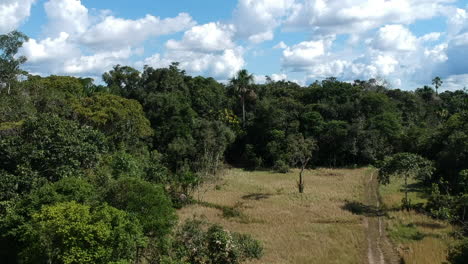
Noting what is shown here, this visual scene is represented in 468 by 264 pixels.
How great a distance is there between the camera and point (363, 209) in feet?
92.8

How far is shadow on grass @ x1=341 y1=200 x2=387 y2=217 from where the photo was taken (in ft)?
89.1

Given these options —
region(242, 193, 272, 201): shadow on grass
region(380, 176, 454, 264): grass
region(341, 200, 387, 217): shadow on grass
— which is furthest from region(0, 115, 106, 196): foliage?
region(341, 200, 387, 217): shadow on grass

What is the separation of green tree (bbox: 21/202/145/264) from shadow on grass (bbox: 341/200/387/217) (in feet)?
61.0

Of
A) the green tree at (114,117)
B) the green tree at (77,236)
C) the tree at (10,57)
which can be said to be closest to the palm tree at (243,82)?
the green tree at (114,117)

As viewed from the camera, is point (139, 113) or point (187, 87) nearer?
point (139, 113)

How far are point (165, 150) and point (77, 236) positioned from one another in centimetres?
3038

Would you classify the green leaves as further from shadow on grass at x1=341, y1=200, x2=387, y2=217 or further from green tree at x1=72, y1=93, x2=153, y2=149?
green tree at x1=72, y1=93, x2=153, y2=149

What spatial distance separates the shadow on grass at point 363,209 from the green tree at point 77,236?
1859cm

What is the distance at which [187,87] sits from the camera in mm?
55719

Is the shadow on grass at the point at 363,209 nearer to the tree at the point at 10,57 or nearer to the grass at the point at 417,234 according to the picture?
the grass at the point at 417,234

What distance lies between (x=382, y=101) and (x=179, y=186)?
35.0 metres

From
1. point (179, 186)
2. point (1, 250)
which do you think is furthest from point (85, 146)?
point (179, 186)

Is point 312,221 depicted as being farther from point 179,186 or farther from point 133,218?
point 133,218

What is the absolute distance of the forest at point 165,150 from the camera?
14914mm
